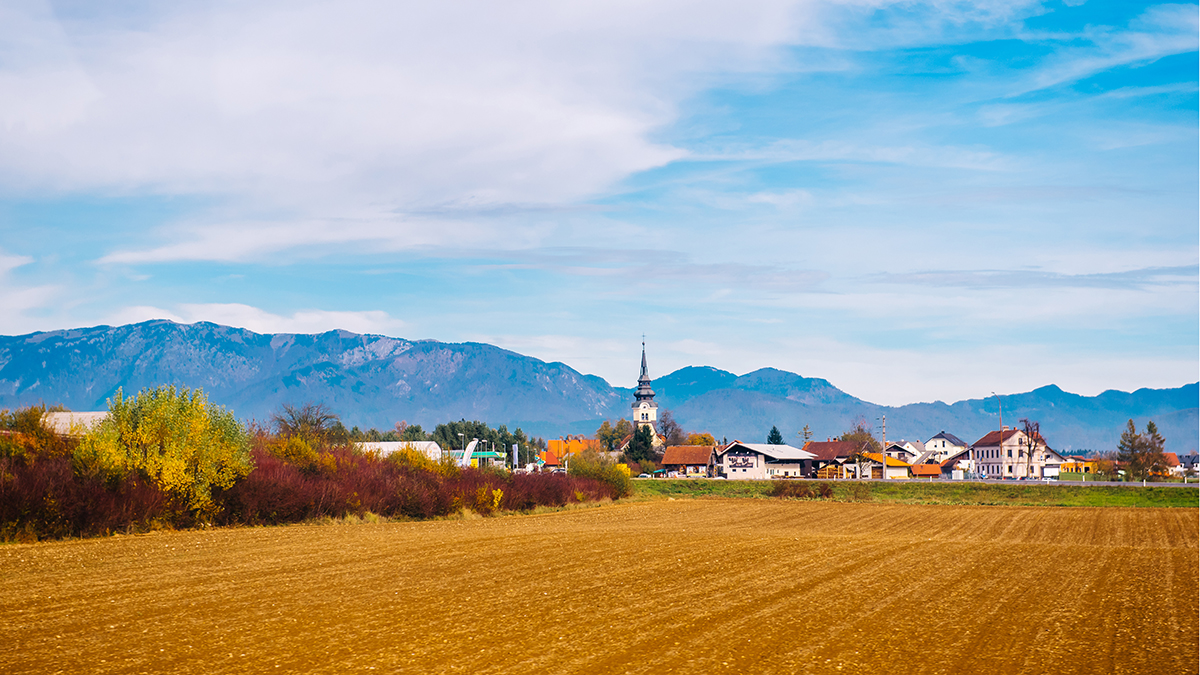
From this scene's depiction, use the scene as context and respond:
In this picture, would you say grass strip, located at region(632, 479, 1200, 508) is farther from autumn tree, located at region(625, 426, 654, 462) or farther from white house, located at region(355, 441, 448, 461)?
autumn tree, located at region(625, 426, 654, 462)

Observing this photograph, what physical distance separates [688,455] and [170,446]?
4485 inches

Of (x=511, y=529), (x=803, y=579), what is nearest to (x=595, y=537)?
(x=511, y=529)

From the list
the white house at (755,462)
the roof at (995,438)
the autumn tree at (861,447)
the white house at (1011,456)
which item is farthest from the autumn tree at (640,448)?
the roof at (995,438)

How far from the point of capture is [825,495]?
86062 mm

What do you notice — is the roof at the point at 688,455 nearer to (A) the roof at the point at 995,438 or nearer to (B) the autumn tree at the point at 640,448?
(B) the autumn tree at the point at 640,448

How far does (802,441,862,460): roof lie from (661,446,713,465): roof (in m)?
18.0

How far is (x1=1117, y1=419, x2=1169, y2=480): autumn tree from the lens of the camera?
113 meters

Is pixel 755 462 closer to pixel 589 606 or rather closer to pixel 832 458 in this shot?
pixel 832 458

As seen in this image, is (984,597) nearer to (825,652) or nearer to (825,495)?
(825,652)

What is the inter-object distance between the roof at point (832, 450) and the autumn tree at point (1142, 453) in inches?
1599

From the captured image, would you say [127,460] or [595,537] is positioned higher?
[127,460]

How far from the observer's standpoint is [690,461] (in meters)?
143

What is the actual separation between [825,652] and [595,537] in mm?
21574

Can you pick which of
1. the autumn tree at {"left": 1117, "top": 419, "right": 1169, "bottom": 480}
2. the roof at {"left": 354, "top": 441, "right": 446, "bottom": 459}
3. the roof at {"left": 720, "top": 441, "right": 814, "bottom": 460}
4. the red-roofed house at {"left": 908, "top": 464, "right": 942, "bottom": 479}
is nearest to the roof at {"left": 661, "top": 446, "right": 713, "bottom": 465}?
the roof at {"left": 720, "top": 441, "right": 814, "bottom": 460}
